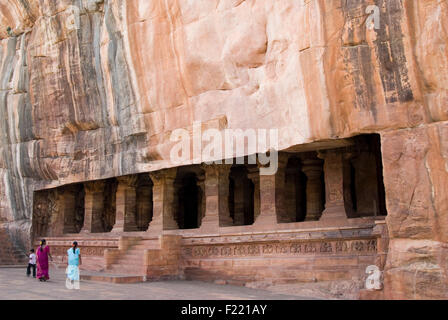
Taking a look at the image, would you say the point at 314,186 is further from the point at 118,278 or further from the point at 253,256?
the point at 118,278

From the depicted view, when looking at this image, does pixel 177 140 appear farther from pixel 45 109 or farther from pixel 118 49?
pixel 45 109

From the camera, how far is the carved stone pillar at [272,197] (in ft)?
45.2

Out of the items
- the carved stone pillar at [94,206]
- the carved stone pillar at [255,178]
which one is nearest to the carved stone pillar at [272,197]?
the carved stone pillar at [255,178]

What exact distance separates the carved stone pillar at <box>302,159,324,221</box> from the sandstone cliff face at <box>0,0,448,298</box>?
3525 millimetres

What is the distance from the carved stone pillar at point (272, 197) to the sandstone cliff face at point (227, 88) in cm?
226

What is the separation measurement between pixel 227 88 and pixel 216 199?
3829mm

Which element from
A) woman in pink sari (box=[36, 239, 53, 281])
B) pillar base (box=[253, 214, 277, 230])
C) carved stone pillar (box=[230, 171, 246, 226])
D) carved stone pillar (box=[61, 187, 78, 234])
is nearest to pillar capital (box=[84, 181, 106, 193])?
carved stone pillar (box=[61, 187, 78, 234])

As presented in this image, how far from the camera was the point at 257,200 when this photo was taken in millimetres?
16984

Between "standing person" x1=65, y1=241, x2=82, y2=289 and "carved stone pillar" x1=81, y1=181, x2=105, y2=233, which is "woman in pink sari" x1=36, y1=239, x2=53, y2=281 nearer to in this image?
"standing person" x1=65, y1=241, x2=82, y2=289

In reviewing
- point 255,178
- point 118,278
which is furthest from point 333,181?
point 118,278

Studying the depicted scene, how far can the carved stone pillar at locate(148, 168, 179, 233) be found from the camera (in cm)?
1672

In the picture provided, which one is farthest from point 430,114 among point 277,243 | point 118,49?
point 118,49

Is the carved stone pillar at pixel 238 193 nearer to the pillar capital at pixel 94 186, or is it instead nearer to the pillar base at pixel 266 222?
the pillar base at pixel 266 222

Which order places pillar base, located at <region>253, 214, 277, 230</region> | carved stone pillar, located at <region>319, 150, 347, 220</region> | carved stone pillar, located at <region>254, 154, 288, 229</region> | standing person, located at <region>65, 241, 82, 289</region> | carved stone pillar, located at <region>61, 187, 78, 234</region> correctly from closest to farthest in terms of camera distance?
1. standing person, located at <region>65, 241, 82, 289</region>
2. carved stone pillar, located at <region>319, 150, 347, 220</region>
3. pillar base, located at <region>253, 214, 277, 230</region>
4. carved stone pillar, located at <region>254, 154, 288, 229</region>
5. carved stone pillar, located at <region>61, 187, 78, 234</region>
